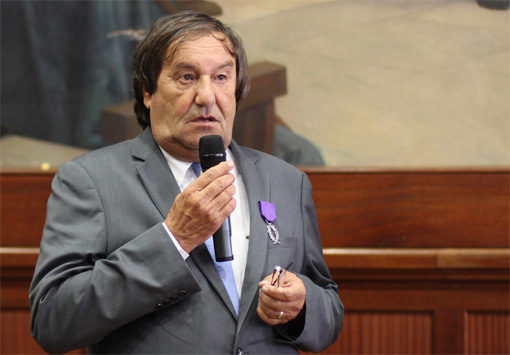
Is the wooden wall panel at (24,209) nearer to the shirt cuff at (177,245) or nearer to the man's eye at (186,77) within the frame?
the man's eye at (186,77)

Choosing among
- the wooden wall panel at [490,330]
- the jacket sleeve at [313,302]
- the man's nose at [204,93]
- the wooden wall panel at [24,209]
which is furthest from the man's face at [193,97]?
the wooden wall panel at [490,330]

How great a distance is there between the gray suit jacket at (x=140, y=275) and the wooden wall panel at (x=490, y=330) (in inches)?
50.5

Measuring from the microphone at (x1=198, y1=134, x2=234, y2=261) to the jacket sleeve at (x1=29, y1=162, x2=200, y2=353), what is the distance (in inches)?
3.7

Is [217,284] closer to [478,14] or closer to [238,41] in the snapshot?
[238,41]

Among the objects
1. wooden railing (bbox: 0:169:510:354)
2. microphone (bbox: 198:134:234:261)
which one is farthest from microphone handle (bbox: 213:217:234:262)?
wooden railing (bbox: 0:169:510:354)

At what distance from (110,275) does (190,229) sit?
0.22 meters

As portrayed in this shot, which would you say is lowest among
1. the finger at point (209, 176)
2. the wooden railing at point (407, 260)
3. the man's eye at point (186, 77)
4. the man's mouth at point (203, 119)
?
the wooden railing at point (407, 260)

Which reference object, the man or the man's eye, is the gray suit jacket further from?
the man's eye

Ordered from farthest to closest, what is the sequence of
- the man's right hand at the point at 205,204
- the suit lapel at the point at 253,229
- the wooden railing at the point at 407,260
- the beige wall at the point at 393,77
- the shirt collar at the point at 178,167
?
1. the beige wall at the point at 393,77
2. the wooden railing at the point at 407,260
3. the shirt collar at the point at 178,167
4. the suit lapel at the point at 253,229
5. the man's right hand at the point at 205,204

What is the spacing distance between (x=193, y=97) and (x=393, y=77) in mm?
1549

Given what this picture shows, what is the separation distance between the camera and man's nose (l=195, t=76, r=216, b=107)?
1.57m

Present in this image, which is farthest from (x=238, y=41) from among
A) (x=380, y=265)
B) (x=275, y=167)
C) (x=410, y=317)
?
(x=410, y=317)

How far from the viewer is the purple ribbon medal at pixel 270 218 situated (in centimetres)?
163

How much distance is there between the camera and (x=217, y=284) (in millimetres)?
1490
